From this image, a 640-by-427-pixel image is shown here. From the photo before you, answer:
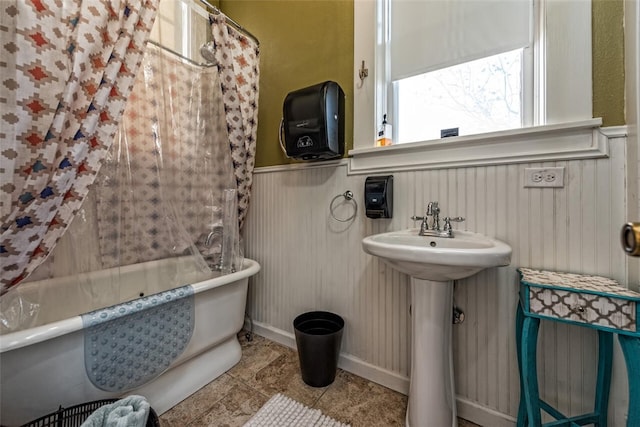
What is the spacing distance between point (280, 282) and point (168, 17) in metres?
1.74

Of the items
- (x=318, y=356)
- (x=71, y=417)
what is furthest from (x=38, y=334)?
(x=318, y=356)

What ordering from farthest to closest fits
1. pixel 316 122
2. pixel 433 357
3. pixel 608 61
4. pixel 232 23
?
pixel 232 23
pixel 316 122
pixel 433 357
pixel 608 61

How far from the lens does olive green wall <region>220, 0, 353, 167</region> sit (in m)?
1.56

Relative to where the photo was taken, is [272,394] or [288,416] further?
[272,394]

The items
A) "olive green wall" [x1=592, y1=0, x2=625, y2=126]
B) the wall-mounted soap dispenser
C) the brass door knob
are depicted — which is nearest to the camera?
the brass door knob

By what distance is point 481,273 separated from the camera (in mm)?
1177

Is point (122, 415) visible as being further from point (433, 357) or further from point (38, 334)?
point (433, 357)

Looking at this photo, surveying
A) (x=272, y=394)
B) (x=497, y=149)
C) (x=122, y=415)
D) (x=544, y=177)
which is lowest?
(x=272, y=394)

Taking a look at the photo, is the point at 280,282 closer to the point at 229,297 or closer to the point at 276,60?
the point at 229,297

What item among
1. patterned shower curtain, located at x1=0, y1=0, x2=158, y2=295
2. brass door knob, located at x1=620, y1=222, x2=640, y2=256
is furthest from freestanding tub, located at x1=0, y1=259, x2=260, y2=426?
brass door knob, located at x1=620, y1=222, x2=640, y2=256

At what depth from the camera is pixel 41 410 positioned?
2.96 ft

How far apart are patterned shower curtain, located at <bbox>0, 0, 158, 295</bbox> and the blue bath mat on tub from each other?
318 mm

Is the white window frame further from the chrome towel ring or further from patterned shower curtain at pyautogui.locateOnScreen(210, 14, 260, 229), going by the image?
patterned shower curtain at pyautogui.locateOnScreen(210, 14, 260, 229)

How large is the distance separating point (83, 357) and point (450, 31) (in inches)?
83.3
